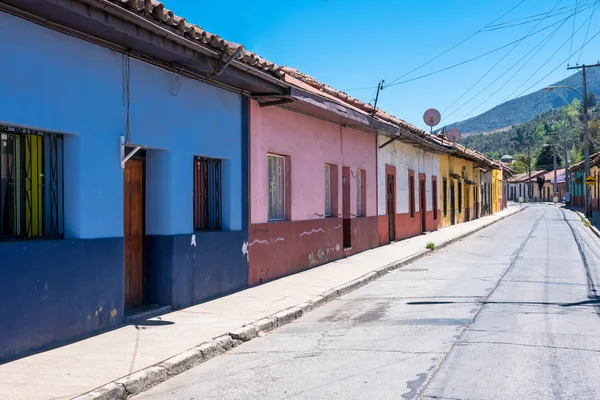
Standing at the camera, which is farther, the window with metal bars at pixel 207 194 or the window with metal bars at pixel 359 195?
the window with metal bars at pixel 359 195

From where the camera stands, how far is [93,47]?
7.54m

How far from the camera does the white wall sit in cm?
1995

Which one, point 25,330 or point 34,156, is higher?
point 34,156

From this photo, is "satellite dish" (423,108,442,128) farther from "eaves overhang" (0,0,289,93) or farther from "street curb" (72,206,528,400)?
"eaves overhang" (0,0,289,93)

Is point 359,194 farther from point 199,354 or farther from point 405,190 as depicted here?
point 199,354

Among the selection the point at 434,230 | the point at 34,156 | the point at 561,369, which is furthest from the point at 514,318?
the point at 434,230

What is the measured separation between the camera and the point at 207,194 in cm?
1048

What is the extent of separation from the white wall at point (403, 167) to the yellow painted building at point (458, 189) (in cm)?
165

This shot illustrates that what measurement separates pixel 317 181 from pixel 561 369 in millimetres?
9180

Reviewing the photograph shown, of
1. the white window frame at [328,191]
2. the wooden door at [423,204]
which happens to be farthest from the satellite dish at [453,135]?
the white window frame at [328,191]

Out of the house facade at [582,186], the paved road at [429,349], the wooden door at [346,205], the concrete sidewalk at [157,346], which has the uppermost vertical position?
the house facade at [582,186]

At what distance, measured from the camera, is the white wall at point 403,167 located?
1995 cm

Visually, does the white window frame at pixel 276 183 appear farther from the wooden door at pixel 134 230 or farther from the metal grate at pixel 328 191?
the wooden door at pixel 134 230

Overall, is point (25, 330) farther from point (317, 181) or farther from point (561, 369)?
point (317, 181)
